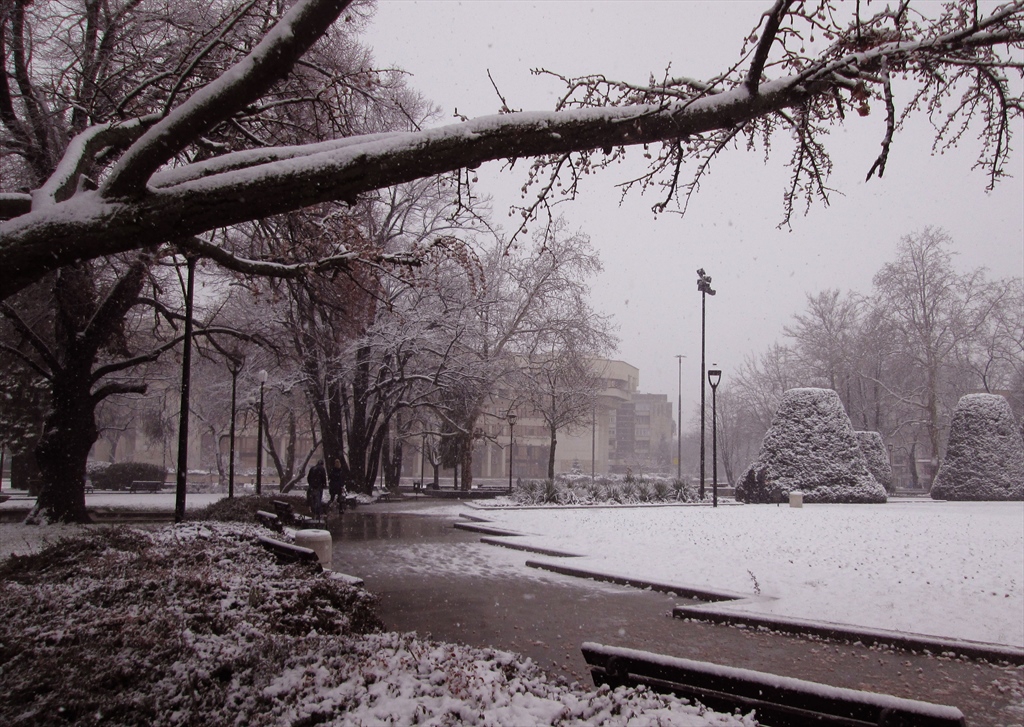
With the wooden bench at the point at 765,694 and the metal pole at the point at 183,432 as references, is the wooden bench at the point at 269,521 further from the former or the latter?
the wooden bench at the point at 765,694

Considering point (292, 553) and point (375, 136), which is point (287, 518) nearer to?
point (292, 553)

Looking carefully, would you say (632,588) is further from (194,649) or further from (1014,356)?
(1014,356)

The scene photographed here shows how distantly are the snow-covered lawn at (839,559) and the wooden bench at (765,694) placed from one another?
201 inches

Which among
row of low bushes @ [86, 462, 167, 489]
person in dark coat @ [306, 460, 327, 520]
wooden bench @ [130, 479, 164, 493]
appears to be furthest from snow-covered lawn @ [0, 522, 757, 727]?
row of low bushes @ [86, 462, 167, 489]

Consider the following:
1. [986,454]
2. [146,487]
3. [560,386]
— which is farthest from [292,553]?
[146,487]

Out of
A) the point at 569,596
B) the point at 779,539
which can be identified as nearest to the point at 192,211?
the point at 569,596

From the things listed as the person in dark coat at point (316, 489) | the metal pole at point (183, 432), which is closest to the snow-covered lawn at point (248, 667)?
the metal pole at point (183, 432)

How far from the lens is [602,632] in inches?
319

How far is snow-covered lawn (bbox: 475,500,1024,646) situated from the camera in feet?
29.7

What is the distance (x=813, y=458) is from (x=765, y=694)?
76.4 feet

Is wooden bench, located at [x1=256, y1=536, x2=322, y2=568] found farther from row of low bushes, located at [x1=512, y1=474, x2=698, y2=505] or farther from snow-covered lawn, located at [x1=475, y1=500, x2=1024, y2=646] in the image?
row of low bushes, located at [x1=512, y1=474, x2=698, y2=505]

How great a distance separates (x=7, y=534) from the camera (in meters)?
14.5

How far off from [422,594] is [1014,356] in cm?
4448

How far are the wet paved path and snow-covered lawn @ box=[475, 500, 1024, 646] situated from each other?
0.99m
